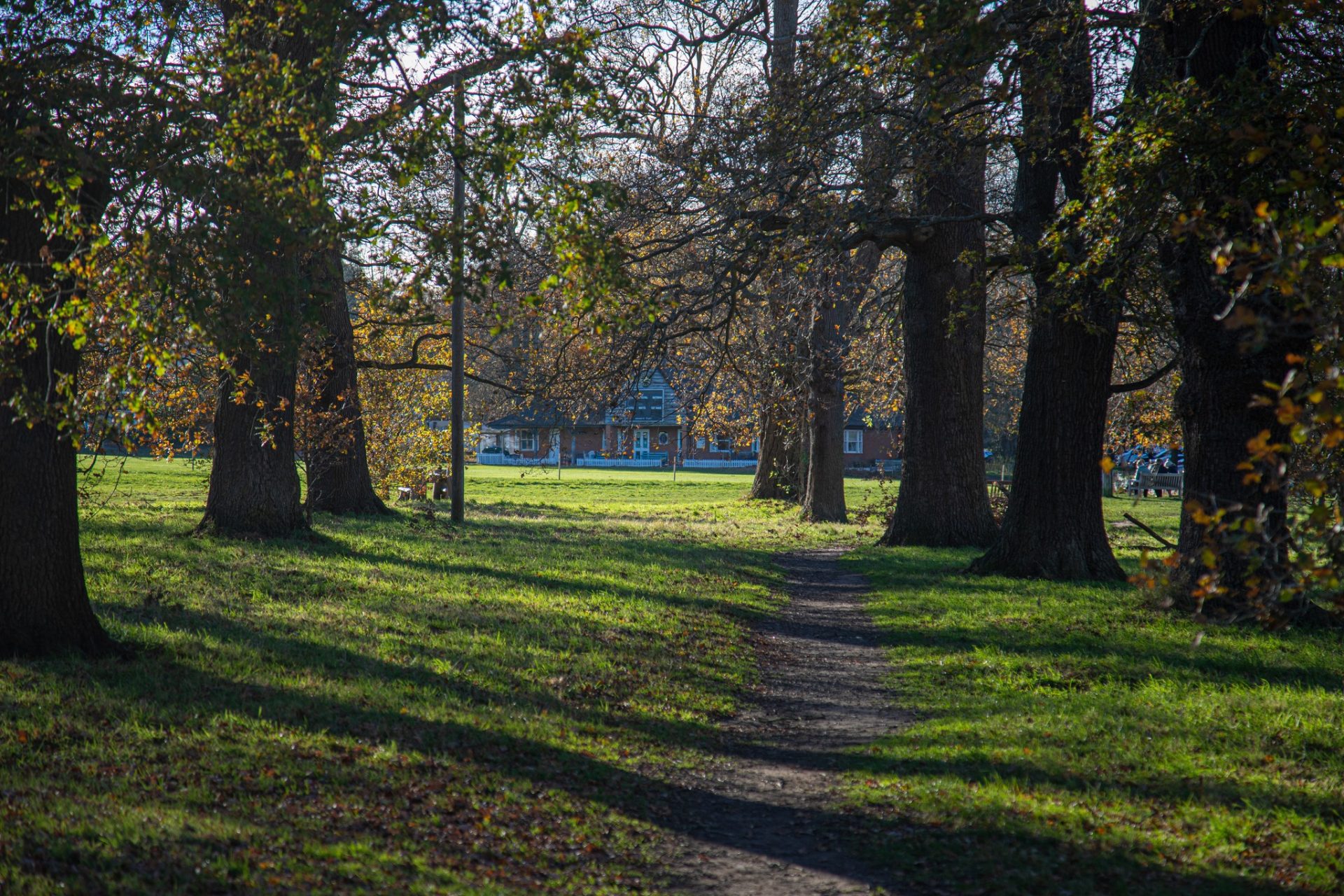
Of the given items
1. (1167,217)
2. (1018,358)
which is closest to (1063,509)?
(1167,217)

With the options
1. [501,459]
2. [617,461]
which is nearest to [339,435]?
[617,461]

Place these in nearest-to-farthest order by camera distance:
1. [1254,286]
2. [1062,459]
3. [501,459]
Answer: [1254,286], [1062,459], [501,459]

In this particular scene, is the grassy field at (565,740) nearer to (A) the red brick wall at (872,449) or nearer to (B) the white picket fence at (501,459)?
(A) the red brick wall at (872,449)

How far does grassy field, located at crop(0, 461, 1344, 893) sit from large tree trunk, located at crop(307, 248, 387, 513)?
5488 millimetres

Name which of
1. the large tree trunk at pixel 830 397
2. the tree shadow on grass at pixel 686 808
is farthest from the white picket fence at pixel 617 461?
the tree shadow on grass at pixel 686 808

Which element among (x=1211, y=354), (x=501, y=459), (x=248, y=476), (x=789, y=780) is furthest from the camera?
(x=501, y=459)

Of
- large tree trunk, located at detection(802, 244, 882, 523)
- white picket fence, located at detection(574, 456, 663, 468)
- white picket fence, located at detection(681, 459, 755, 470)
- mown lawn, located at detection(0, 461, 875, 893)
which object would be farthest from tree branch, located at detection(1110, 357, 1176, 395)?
white picket fence, located at detection(574, 456, 663, 468)

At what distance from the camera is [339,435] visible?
18859mm

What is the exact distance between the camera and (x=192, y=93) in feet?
25.0

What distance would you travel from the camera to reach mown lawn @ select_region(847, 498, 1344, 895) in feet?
16.7

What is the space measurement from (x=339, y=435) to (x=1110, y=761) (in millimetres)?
15140

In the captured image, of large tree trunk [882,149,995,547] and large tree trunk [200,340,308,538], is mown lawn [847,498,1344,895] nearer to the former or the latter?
large tree trunk [882,149,995,547]

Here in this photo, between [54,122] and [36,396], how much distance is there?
2012mm

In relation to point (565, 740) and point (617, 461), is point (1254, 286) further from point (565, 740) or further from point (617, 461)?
point (617, 461)
